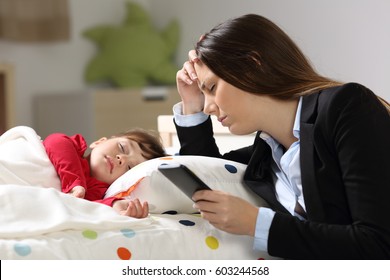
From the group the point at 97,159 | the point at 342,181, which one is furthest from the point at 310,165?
the point at 97,159

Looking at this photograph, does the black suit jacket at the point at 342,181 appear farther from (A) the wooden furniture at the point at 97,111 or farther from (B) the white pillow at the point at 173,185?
(A) the wooden furniture at the point at 97,111

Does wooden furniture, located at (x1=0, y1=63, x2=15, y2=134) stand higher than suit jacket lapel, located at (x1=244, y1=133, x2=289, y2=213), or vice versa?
suit jacket lapel, located at (x1=244, y1=133, x2=289, y2=213)

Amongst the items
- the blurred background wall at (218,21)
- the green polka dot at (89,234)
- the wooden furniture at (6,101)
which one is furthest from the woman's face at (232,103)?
the wooden furniture at (6,101)

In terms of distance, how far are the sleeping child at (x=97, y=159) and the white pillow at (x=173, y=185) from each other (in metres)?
0.10

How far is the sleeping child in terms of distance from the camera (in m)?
1.56

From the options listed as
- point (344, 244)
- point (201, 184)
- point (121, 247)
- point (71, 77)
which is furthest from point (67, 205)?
point (71, 77)

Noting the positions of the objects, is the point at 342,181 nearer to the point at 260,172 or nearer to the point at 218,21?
the point at 260,172

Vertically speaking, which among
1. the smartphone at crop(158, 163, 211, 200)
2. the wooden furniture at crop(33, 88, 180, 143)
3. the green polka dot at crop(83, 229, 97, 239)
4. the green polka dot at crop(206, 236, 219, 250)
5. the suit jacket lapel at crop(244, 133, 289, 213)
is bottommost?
the wooden furniture at crop(33, 88, 180, 143)

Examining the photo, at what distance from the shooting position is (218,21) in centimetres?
386

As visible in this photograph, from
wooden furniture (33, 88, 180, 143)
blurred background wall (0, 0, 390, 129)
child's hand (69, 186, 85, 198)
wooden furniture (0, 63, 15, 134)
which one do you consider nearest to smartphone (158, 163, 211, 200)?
child's hand (69, 186, 85, 198)

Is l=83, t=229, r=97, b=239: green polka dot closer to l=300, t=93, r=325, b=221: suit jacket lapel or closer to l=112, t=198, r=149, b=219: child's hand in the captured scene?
l=112, t=198, r=149, b=219: child's hand

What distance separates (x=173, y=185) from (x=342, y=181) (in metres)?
0.40

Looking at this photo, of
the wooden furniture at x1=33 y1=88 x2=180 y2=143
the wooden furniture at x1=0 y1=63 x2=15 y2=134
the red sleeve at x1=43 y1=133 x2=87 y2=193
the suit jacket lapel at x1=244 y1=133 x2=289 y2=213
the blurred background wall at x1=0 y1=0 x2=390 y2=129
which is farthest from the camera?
the wooden furniture at x1=33 y1=88 x2=180 y2=143

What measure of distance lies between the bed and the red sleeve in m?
0.08
